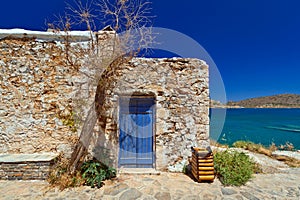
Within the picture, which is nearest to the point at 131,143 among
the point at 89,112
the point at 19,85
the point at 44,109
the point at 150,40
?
the point at 89,112

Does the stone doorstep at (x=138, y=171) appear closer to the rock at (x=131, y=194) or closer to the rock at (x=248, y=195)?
the rock at (x=131, y=194)

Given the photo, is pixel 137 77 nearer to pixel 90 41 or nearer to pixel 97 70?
pixel 97 70

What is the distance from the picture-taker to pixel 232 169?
414 centimetres

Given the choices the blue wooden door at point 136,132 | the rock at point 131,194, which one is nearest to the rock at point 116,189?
the rock at point 131,194

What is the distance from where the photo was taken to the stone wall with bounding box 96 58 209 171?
4.38 meters

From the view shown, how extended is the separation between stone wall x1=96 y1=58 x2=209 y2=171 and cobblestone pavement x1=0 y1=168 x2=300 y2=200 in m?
0.66

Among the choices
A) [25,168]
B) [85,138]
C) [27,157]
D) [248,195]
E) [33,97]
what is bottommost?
[248,195]

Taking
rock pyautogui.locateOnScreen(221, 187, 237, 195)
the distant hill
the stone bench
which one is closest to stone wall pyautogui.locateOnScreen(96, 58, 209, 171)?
rock pyautogui.locateOnScreen(221, 187, 237, 195)

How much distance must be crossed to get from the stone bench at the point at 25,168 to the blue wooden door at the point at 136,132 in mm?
1799

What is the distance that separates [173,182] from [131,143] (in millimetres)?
1539

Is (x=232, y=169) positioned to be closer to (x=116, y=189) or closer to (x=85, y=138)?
(x=116, y=189)

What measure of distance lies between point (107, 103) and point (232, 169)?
11.8 ft

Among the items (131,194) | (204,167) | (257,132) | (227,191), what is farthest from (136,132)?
(257,132)

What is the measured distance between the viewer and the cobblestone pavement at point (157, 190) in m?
3.24
